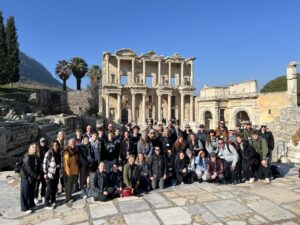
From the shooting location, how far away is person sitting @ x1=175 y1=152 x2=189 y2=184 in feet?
25.9

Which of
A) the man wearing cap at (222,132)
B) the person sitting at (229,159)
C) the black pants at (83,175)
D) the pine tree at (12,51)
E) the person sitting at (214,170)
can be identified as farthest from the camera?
the pine tree at (12,51)

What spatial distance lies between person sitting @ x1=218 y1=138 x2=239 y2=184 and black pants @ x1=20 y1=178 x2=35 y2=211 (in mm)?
5238

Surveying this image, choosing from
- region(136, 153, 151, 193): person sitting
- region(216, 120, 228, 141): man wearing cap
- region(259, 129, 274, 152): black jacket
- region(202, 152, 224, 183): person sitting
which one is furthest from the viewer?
region(216, 120, 228, 141): man wearing cap

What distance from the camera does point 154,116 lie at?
1660 inches

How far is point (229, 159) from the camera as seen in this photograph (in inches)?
316

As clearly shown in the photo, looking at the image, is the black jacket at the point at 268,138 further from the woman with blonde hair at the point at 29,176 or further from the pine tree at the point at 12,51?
the pine tree at the point at 12,51

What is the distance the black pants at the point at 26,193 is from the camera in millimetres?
6223

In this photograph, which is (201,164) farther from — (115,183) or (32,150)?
(32,150)

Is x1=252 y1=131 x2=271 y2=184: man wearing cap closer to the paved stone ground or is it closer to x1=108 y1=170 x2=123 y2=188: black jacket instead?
the paved stone ground

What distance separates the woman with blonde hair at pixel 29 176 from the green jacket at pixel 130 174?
6.92 ft

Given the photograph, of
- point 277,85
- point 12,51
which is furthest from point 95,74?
point 277,85

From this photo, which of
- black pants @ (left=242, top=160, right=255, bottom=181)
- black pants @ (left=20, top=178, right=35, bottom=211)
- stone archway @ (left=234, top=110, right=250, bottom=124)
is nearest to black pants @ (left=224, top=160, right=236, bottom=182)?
black pants @ (left=242, top=160, right=255, bottom=181)

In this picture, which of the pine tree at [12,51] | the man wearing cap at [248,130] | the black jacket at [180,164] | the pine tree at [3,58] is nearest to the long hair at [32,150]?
the black jacket at [180,164]

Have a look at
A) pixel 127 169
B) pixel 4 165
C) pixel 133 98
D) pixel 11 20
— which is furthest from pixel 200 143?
pixel 11 20
